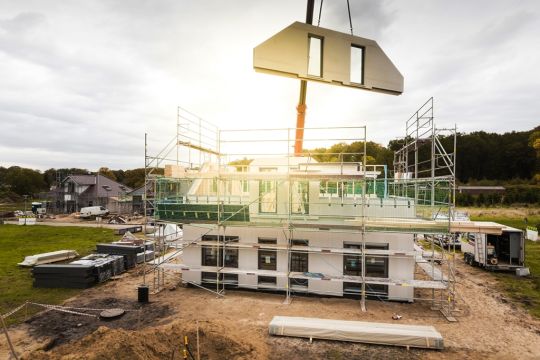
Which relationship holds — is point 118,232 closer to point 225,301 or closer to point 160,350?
point 225,301

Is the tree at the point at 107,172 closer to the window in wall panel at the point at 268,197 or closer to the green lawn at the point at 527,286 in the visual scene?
the window in wall panel at the point at 268,197

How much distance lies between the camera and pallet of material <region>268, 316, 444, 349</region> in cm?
1048

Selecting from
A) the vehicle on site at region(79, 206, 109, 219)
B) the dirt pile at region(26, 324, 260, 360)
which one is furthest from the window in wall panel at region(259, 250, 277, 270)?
the vehicle on site at region(79, 206, 109, 219)

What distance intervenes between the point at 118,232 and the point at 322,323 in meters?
30.0

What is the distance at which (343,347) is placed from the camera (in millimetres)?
10688

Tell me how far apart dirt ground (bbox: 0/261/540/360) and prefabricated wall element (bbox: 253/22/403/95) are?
34.6 feet

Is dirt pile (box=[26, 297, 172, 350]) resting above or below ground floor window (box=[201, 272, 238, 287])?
below

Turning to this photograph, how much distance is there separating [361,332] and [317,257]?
16.4 ft

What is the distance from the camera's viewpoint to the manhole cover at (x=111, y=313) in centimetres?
1289

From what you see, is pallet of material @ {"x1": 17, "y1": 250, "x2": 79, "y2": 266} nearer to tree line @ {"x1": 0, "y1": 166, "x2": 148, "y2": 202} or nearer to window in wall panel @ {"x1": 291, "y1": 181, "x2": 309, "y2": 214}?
window in wall panel @ {"x1": 291, "y1": 181, "x2": 309, "y2": 214}

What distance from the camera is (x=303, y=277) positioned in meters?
Result: 14.7

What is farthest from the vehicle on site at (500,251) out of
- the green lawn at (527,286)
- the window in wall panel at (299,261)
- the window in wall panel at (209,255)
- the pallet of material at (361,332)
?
the window in wall panel at (209,255)

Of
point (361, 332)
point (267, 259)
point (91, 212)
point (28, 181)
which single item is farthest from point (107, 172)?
point (361, 332)

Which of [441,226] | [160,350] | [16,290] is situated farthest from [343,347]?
[16,290]
